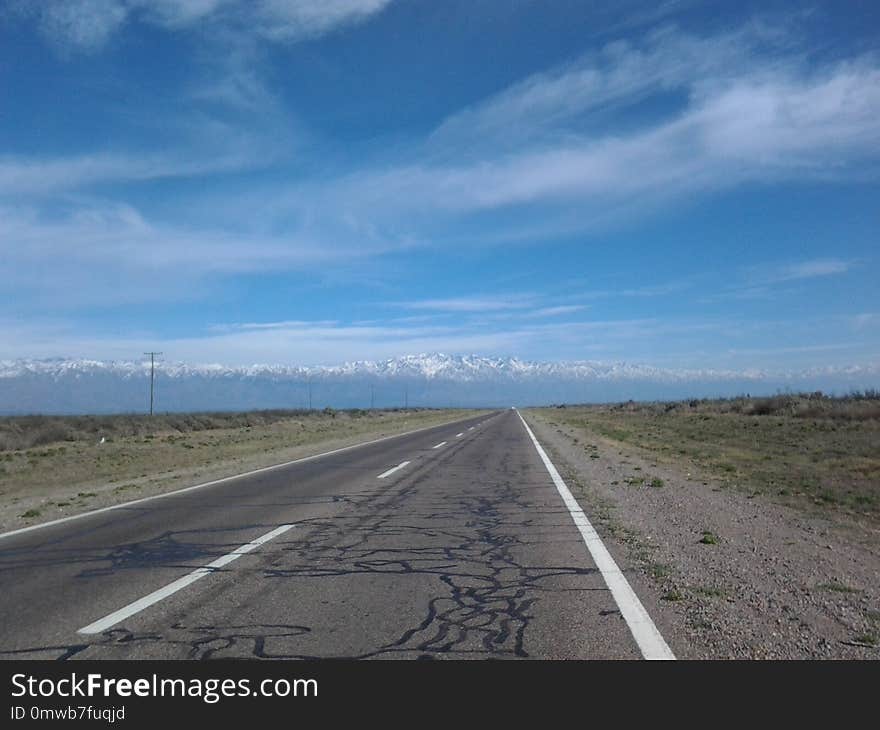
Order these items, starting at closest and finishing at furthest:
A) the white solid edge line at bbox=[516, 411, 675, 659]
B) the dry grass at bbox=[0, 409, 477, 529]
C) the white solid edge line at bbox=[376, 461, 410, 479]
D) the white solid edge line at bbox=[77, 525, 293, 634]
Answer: the white solid edge line at bbox=[516, 411, 675, 659], the white solid edge line at bbox=[77, 525, 293, 634], the dry grass at bbox=[0, 409, 477, 529], the white solid edge line at bbox=[376, 461, 410, 479]

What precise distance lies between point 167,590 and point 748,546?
7075 millimetres

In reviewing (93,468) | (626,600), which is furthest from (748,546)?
(93,468)

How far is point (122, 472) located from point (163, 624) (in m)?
20.2

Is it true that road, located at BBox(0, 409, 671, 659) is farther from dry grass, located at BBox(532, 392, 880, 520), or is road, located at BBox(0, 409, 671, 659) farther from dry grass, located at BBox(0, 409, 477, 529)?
dry grass, located at BBox(532, 392, 880, 520)

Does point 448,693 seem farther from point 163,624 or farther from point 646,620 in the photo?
point 163,624

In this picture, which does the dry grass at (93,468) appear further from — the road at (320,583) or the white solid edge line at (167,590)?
the white solid edge line at (167,590)

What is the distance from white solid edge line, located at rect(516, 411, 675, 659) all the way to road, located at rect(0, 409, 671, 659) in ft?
0.11

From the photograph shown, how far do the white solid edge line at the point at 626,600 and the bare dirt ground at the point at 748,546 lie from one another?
14cm

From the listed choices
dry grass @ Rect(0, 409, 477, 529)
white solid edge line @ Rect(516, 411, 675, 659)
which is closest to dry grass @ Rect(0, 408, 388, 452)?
dry grass @ Rect(0, 409, 477, 529)

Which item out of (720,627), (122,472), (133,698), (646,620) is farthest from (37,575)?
(122,472)

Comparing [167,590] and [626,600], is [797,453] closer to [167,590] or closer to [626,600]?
[626,600]

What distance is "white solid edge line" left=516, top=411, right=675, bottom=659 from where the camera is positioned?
5.60 meters

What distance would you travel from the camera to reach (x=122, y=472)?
2475cm

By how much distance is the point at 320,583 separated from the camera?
773cm
